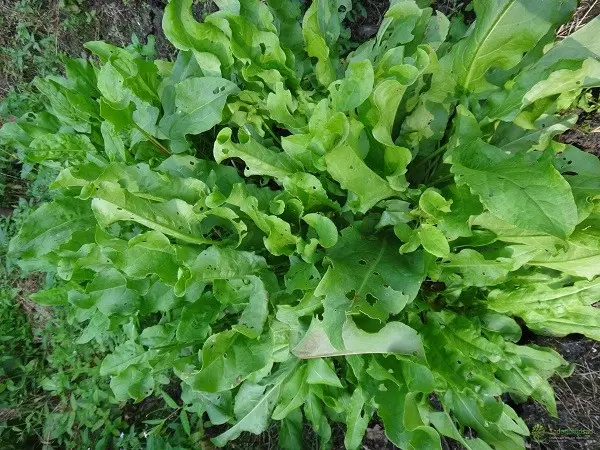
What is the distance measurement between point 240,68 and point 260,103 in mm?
133

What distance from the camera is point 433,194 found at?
129 cm

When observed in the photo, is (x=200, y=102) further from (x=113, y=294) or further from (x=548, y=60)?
(x=548, y=60)

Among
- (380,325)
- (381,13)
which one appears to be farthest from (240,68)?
(380,325)

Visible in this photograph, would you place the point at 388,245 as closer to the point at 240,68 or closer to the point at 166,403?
the point at 240,68

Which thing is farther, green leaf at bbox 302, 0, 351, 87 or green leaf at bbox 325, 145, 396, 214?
green leaf at bbox 302, 0, 351, 87

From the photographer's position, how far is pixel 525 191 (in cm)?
109

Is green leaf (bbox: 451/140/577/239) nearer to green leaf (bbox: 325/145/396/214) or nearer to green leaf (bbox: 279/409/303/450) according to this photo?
green leaf (bbox: 325/145/396/214)

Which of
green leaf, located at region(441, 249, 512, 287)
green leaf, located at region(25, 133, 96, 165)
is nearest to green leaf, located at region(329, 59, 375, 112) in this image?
green leaf, located at region(441, 249, 512, 287)

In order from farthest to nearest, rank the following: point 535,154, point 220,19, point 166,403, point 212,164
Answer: point 166,403
point 212,164
point 220,19
point 535,154

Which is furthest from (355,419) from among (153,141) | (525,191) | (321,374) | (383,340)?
(153,141)

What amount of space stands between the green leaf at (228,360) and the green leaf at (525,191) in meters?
0.76

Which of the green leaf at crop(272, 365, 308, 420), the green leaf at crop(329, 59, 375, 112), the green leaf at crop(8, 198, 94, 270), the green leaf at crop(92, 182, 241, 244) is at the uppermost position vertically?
the green leaf at crop(329, 59, 375, 112)

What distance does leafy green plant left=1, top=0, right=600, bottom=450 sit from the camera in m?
1.32

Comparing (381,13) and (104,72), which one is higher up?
(381,13)
